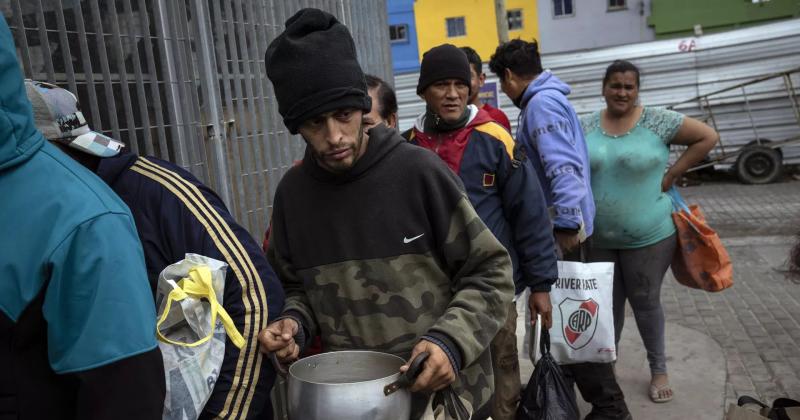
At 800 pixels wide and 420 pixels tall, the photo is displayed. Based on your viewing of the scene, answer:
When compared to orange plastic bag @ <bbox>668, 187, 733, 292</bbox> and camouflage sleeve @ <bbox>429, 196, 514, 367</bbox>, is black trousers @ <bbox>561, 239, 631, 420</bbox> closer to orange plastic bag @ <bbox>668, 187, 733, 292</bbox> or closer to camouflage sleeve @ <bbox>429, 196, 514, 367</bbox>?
orange plastic bag @ <bbox>668, 187, 733, 292</bbox>

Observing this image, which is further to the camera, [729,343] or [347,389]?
[729,343]

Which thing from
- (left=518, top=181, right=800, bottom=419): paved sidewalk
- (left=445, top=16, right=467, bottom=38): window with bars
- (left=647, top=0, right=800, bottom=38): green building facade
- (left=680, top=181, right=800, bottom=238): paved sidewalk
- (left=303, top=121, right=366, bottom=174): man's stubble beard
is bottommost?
(left=680, top=181, right=800, bottom=238): paved sidewalk

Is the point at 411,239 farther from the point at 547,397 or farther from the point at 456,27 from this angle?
the point at 456,27

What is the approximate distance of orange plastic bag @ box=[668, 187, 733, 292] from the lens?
14.1 feet

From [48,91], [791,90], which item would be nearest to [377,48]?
[48,91]

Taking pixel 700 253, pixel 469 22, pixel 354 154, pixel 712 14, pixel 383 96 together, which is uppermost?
pixel 469 22

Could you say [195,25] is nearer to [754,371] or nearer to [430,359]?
[430,359]

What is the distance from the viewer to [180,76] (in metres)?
3.40

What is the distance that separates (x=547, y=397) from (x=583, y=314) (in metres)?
0.54

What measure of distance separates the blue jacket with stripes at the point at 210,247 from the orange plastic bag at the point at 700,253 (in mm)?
3230

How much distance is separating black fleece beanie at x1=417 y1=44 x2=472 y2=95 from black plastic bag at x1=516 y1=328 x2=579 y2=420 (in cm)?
145

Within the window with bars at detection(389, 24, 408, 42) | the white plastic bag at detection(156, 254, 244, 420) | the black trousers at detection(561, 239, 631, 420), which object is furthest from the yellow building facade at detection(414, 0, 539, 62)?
the white plastic bag at detection(156, 254, 244, 420)

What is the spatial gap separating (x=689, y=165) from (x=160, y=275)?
377cm

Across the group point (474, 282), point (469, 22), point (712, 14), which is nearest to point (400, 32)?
point (469, 22)
